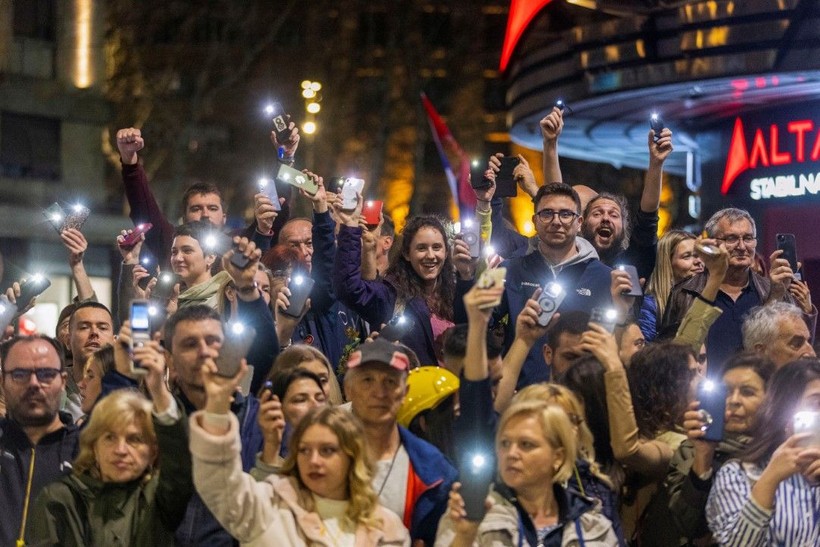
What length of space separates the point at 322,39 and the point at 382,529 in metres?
36.0

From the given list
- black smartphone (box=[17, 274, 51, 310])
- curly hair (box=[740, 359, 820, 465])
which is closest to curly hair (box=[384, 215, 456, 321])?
black smartphone (box=[17, 274, 51, 310])

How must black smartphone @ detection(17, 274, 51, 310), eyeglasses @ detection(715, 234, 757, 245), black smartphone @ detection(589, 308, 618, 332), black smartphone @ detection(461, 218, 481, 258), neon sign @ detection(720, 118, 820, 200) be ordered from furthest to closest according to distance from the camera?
neon sign @ detection(720, 118, 820, 200)
eyeglasses @ detection(715, 234, 757, 245)
black smartphone @ detection(17, 274, 51, 310)
black smartphone @ detection(461, 218, 481, 258)
black smartphone @ detection(589, 308, 618, 332)

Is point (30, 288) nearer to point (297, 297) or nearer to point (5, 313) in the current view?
point (5, 313)

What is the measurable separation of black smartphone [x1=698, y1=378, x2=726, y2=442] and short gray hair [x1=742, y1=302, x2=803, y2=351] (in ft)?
6.87

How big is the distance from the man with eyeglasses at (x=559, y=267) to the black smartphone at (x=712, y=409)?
215 cm

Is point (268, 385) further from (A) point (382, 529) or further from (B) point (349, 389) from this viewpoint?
(A) point (382, 529)

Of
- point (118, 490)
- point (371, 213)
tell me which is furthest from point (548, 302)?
point (371, 213)

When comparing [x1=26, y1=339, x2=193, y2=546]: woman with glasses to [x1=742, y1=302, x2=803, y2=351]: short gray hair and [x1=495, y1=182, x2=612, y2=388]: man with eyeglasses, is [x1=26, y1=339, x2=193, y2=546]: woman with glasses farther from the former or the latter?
[x1=742, y1=302, x2=803, y2=351]: short gray hair

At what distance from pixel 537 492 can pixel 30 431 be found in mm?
2466

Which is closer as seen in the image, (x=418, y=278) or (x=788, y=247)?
(x=788, y=247)

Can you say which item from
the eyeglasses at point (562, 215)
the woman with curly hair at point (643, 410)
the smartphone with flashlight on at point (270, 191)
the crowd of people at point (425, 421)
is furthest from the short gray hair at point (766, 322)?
the smartphone with flashlight on at point (270, 191)

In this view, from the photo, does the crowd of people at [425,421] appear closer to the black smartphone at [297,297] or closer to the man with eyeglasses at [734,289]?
the black smartphone at [297,297]

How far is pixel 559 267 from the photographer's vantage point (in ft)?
30.6

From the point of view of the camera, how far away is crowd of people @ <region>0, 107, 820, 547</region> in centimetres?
655
